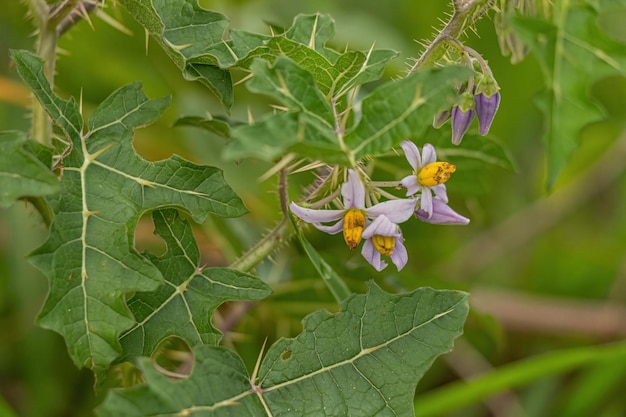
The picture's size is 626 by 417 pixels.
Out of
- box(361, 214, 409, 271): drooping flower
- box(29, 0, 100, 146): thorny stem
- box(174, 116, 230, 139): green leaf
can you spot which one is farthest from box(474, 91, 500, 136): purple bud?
box(29, 0, 100, 146): thorny stem

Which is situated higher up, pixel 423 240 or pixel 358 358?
pixel 358 358

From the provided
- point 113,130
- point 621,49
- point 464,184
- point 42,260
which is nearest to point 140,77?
point 464,184

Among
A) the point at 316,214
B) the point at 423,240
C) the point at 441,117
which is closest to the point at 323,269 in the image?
the point at 316,214

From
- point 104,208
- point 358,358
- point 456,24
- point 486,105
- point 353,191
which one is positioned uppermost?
point 456,24

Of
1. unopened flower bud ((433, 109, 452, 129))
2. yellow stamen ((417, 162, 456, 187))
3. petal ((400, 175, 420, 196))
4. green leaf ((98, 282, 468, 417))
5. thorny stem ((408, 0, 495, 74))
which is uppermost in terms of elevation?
thorny stem ((408, 0, 495, 74))

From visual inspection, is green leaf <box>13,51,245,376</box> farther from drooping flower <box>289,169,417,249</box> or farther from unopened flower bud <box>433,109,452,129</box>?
unopened flower bud <box>433,109,452,129</box>

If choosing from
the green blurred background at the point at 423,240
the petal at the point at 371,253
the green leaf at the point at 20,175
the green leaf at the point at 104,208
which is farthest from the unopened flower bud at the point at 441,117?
the green leaf at the point at 20,175

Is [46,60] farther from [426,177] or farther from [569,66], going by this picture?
[569,66]
